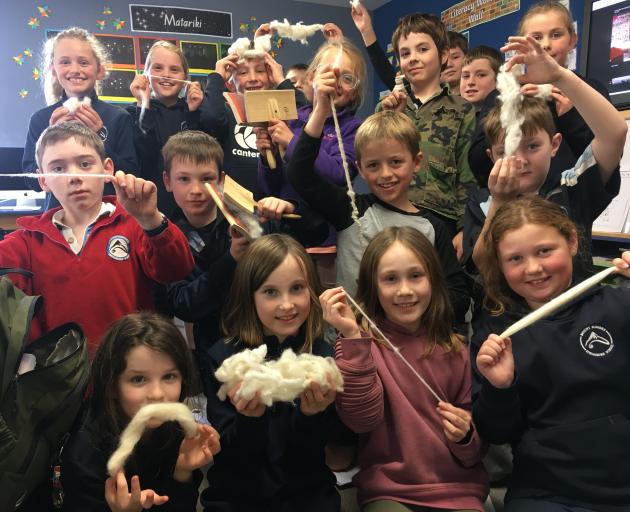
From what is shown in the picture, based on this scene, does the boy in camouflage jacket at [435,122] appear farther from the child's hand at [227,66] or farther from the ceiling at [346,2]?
the ceiling at [346,2]

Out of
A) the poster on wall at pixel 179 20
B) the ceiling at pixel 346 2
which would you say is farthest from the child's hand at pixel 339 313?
the ceiling at pixel 346 2

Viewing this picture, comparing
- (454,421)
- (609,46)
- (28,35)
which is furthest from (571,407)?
(28,35)

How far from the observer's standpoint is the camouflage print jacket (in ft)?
6.91

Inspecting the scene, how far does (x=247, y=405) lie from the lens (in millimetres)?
1213

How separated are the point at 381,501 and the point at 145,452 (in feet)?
2.08

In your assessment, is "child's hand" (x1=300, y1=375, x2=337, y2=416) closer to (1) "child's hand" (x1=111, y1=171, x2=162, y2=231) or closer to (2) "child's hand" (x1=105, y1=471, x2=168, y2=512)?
(2) "child's hand" (x1=105, y1=471, x2=168, y2=512)

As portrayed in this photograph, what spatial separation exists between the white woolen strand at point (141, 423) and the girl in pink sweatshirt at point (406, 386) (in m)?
0.41

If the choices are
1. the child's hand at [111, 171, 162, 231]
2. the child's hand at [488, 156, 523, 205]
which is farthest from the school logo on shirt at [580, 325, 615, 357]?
the child's hand at [111, 171, 162, 231]

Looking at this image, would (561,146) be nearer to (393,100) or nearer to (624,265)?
(393,100)

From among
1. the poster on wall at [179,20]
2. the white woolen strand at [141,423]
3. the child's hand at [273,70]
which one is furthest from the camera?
the poster on wall at [179,20]

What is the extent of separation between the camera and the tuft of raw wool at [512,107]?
1642 millimetres

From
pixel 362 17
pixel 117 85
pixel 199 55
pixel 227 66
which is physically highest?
pixel 199 55

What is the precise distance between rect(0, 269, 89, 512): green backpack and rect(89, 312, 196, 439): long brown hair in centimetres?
5

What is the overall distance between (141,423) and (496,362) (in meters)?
0.86
